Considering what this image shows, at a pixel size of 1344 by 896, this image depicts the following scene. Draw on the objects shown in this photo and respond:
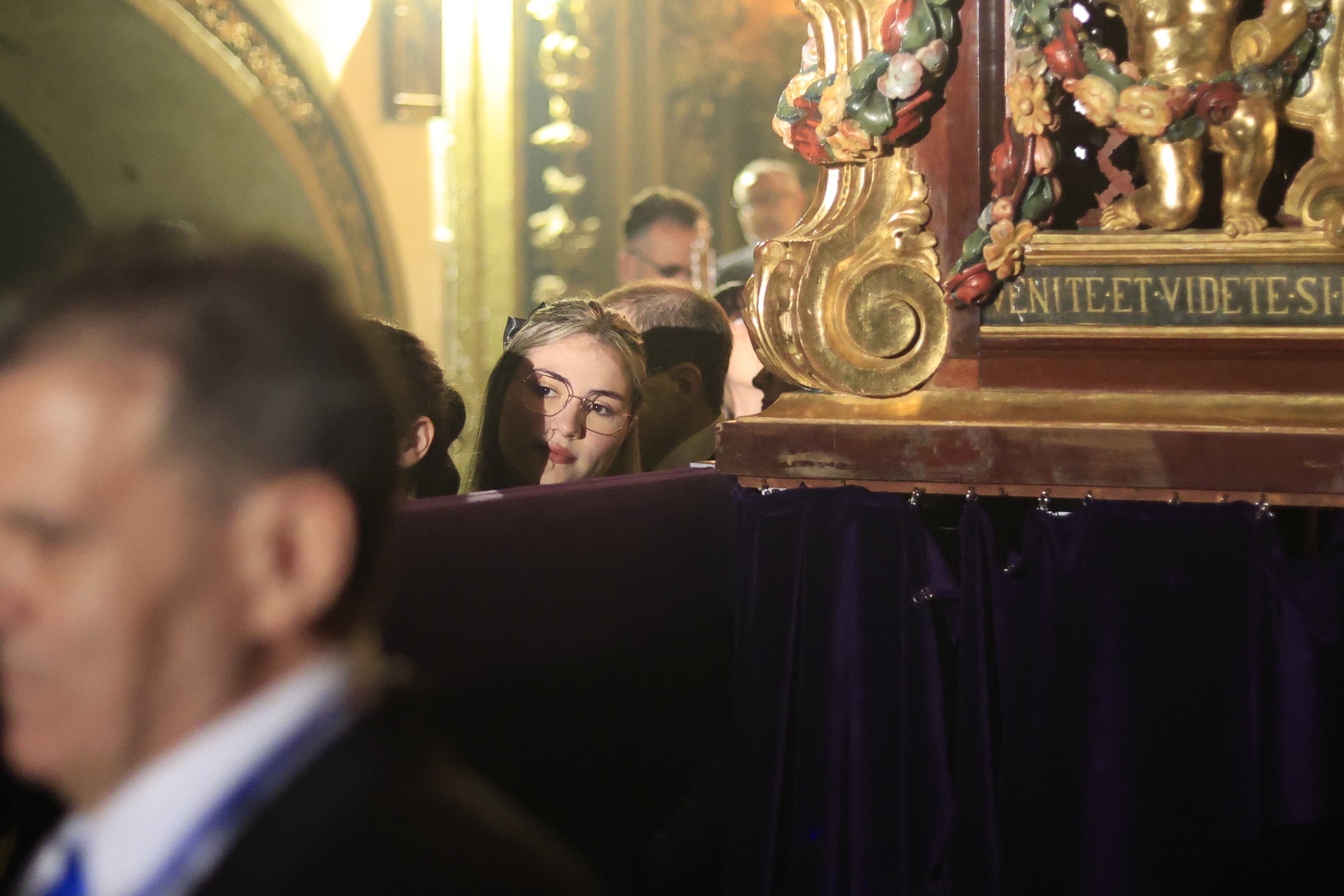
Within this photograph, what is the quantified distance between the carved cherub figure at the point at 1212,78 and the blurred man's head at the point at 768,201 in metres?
3.19

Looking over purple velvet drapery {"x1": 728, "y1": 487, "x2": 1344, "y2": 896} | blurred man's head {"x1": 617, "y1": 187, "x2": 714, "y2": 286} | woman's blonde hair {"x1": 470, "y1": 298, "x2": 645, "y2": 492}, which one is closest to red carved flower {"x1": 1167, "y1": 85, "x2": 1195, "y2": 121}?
purple velvet drapery {"x1": 728, "y1": 487, "x2": 1344, "y2": 896}

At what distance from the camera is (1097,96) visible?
5.85 ft

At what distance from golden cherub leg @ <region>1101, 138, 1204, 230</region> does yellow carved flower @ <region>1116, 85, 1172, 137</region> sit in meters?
0.04

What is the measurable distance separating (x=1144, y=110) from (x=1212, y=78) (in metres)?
0.12

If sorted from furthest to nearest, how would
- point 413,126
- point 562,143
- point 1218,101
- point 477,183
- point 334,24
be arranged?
point 562,143 → point 477,183 → point 413,126 → point 334,24 → point 1218,101

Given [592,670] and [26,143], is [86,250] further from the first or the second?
[26,143]

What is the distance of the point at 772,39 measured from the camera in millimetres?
5648

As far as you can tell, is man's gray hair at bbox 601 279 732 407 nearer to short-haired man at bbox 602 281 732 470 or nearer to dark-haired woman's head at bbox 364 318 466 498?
short-haired man at bbox 602 281 732 470

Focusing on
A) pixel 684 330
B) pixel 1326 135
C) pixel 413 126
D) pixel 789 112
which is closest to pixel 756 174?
pixel 413 126

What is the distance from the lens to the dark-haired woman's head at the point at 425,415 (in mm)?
1761

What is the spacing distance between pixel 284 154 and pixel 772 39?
7.76 feet

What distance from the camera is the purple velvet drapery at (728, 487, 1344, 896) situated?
1581mm

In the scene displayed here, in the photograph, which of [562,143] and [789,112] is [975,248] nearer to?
[789,112]

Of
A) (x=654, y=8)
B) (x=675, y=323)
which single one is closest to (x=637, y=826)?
(x=675, y=323)
